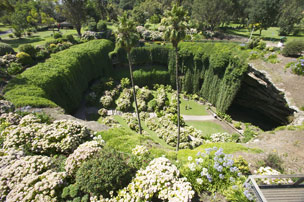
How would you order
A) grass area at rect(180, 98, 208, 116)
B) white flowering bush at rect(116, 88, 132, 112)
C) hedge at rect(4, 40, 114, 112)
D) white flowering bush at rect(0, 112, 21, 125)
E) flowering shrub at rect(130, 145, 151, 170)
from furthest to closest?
grass area at rect(180, 98, 208, 116) → white flowering bush at rect(116, 88, 132, 112) → hedge at rect(4, 40, 114, 112) → white flowering bush at rect(0, 112, 21, 125) → flowering shrub at rect(130, 145, 151, 170)

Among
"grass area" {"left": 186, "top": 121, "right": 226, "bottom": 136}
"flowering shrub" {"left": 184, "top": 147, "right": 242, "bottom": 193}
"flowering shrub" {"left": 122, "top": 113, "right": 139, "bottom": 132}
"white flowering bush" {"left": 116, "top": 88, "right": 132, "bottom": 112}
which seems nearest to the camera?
"flowering shrub" {"left": 184, "top": 147, "right": 242, "bottom": 193}

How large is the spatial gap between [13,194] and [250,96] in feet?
114

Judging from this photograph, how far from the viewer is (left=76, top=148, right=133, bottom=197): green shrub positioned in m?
6.87

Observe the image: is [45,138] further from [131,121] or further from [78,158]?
[131,121]

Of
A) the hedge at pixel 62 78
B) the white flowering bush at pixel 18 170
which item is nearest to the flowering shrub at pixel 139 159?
the white flowering bush at pixel 18 170

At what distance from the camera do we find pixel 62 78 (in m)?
25.0

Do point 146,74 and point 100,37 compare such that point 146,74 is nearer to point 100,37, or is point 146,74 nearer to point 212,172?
point 100,37

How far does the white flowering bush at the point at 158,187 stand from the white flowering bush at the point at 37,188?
1.88 metres

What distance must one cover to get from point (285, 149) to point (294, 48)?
858 inches

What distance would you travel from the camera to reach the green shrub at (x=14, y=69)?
23.1 meters

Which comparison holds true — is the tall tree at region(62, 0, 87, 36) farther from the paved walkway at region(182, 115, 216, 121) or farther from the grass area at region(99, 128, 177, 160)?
the grass area at region(99, 128, 177, 160)

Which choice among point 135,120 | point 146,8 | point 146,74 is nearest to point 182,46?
point 146,74

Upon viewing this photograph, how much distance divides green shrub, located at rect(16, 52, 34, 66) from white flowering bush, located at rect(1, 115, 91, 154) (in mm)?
21151

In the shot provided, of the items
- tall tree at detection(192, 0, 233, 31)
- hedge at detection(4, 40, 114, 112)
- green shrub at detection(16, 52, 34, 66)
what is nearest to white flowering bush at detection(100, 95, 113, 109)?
hedge at detection(4, 40, 114, 112)
